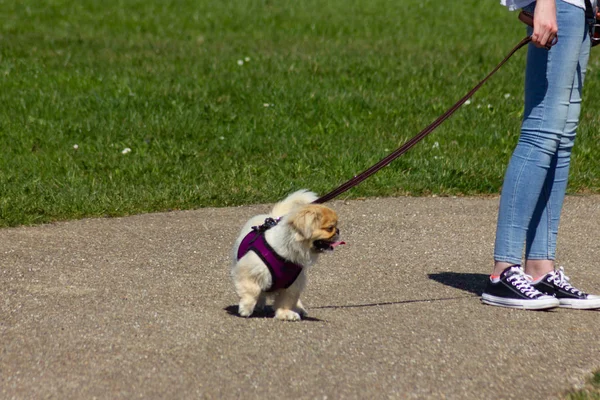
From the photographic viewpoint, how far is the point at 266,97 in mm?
9883

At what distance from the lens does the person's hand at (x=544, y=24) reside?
4.46 metres

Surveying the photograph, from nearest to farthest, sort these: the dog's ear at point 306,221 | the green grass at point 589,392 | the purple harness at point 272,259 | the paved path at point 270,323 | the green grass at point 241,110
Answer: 1. the green grass at point 589,392
2. the paved path at point 270,323
3. the dog's ear at point 306,221
4. the purple harness at point 272,259
5. the green grass at point 241,110

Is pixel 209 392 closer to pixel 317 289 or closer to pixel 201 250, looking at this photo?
pixel 317 289

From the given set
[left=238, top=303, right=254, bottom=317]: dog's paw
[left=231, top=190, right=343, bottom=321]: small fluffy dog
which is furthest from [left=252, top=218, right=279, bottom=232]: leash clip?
[left=238, top=303, right=254, bottom=317]: dog's paw

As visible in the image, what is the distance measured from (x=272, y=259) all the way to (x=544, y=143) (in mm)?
1545

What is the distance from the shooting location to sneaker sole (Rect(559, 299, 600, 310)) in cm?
488

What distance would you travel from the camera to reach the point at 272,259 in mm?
4410

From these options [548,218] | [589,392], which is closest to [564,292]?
[548,218]

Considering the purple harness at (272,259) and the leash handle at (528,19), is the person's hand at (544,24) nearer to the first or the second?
the leash handle at (528,19)

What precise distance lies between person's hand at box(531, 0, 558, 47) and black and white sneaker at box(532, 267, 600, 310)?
1265mm

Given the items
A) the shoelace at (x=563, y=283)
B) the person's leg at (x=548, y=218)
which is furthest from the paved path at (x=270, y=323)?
the person's leg at (x=548, y=218)

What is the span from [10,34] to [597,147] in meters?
8.40

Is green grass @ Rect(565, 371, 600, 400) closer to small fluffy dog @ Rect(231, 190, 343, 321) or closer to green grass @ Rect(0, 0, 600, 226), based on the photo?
small fluffy dog @ Rect(231, 190, 343, 321)

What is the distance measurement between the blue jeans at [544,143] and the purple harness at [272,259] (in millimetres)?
1224
